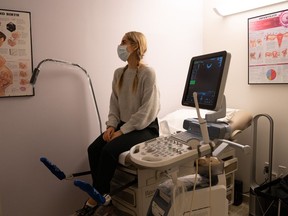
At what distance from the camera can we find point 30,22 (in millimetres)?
1884

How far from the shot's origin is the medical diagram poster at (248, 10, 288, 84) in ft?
6.81

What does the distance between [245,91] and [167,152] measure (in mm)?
Result: 1517

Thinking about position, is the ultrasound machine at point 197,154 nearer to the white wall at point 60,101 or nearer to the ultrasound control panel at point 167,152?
the ultrasound control panel at point 167,152

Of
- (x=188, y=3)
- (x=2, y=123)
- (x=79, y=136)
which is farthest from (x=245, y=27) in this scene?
(x=2, y=123)

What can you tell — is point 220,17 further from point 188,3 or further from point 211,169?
point 211,169

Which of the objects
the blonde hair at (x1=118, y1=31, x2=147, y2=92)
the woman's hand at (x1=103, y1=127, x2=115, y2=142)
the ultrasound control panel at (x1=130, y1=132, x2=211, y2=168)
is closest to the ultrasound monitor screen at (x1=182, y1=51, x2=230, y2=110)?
the ultrasound control panel at (x1=130, y1=132, x2=211, y2=168)

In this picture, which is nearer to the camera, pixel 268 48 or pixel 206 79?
pixel 206 79

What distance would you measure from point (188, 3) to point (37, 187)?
2.22 metres

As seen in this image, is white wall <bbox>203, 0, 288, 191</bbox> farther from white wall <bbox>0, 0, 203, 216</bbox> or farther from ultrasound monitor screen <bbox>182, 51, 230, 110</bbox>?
ultrasound monitor screen <bbox>182, 51, 230, 110</bbox>

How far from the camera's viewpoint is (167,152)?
1.21 meters

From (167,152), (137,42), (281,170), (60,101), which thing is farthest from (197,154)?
(281,170)

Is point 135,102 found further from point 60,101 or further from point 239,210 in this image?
point 239,210

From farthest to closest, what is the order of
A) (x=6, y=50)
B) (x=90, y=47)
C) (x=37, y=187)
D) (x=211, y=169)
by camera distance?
(x=90, y=47), (x=37, y=187), (x=6, y=50), (x=211, y=169)

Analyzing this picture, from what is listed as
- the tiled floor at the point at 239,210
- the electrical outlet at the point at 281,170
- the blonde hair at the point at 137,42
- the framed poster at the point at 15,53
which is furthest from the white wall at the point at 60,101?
the electrical outlet at the point at 281,170
